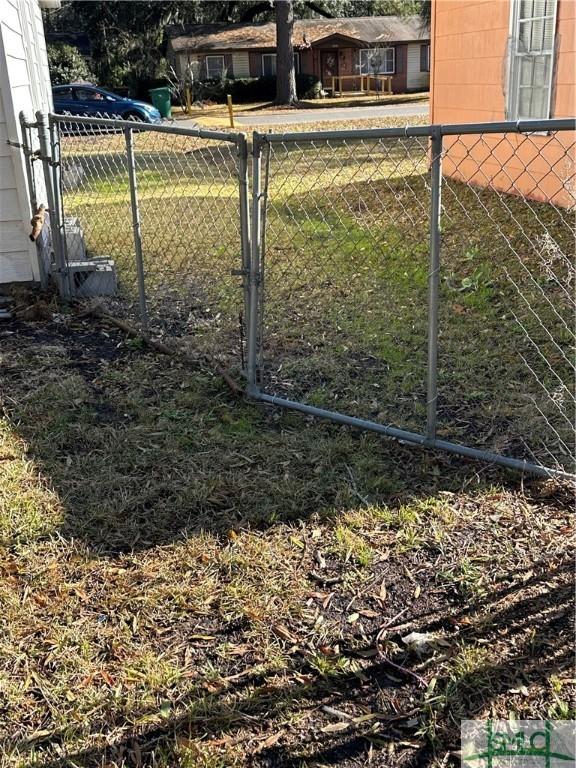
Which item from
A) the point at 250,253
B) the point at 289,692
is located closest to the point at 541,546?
the point at 289,692

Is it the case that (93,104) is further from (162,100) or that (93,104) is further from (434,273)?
(434,273)

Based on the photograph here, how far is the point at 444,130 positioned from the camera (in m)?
3.06

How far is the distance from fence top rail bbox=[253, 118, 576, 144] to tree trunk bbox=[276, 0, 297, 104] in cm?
3019

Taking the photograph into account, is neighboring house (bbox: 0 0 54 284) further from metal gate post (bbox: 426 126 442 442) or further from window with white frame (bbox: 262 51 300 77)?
window with white frame (bbox: 262 51 300 77)

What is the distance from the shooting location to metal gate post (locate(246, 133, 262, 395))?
12.7 ft

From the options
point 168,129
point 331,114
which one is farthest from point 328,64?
point 168,129

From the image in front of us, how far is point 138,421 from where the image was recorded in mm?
4047

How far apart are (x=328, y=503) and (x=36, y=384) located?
2.20 metres

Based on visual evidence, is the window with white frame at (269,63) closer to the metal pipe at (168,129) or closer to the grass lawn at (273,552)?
the metal pipe at (168,129)

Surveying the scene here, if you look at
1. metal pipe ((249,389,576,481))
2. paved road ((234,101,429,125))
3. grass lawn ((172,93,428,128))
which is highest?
grass lawn ((172,93,428,128))

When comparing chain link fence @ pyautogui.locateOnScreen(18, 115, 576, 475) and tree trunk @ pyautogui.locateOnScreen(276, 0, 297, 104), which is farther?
tree trunk @ pyautogui.locateOnScreen(276, 0, 297, 104)

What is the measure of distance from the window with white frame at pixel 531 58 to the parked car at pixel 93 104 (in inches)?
667

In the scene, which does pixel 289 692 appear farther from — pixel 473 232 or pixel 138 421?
pixel 473 232

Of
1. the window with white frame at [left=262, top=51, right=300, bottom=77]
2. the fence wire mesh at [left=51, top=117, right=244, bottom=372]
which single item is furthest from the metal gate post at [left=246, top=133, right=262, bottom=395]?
the window with white frame at [left=262, top=51, right=300, bottom=77]
